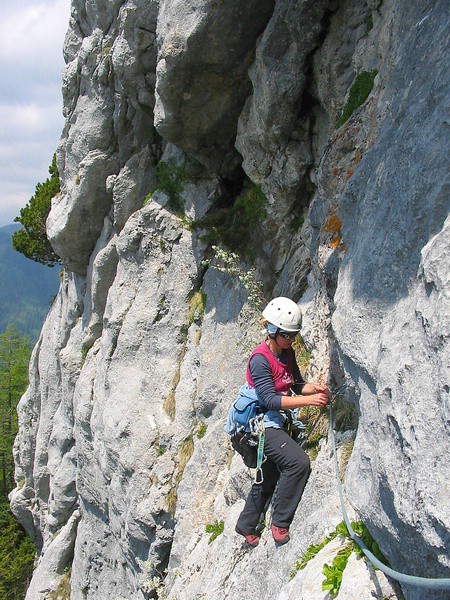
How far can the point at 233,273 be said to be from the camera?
12578mm

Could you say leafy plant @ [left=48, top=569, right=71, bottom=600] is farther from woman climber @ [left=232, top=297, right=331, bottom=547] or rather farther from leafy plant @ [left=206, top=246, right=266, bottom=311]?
woman climber @ [left=232, top=297, right=331, bottom=547]

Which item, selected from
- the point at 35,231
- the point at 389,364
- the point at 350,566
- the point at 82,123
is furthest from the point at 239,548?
the point at 35,231

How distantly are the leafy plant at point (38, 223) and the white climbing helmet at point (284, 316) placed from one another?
2314 centimetres

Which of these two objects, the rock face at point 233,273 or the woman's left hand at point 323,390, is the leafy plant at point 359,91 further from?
the woman's left hand at point 323,390

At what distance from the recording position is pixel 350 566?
199 inches

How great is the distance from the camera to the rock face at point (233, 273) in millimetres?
4473

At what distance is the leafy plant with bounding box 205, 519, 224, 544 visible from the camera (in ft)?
31.1

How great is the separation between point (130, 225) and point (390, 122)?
1101cm

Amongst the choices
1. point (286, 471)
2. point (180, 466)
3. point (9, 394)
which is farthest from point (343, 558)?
point (9, 394)

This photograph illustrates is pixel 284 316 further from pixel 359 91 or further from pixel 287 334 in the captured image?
pixel 359 91

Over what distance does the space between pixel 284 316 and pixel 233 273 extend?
5.78 metres

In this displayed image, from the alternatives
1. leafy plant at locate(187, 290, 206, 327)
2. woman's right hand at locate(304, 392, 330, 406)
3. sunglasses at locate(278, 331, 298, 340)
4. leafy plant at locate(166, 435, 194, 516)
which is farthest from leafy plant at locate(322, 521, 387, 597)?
leafy plant at locate(187, 290, 206, 327)

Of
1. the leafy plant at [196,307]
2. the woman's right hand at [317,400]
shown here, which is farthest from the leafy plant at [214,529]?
the leafy plant at [196,307]

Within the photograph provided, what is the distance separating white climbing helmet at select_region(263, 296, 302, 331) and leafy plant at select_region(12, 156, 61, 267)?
2314 cm
